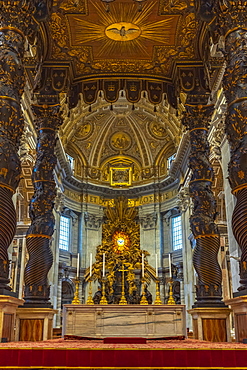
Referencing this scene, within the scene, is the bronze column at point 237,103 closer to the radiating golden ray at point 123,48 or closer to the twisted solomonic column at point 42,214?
the radiating golden ray at point 123,48

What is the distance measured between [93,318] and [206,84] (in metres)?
5.17

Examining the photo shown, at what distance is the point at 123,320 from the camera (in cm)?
694

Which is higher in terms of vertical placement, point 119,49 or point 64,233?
point 119,49

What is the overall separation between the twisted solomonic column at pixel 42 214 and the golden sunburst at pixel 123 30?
1584 mm

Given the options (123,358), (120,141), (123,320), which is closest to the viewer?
(123,358)

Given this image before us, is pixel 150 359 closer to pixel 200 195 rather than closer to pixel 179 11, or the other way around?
pixel 200 195

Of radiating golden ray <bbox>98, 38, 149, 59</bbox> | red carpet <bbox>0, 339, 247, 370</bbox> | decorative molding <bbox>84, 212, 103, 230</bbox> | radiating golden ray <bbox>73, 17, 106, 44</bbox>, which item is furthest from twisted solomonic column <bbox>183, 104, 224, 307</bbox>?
decorative molding <bbox>84, 212, 103, 230</bbox>

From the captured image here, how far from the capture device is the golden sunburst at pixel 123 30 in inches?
285

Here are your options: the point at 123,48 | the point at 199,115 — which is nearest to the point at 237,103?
the point at 199,115

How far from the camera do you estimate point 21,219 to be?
19094mm

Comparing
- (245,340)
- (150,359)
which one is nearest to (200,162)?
(245,340)

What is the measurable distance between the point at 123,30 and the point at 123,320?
5447mm

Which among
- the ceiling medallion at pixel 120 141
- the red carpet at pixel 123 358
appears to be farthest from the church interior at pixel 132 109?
the ceiling medallion at pixel 120 141

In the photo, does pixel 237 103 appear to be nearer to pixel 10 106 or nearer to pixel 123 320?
pixel 10 106
